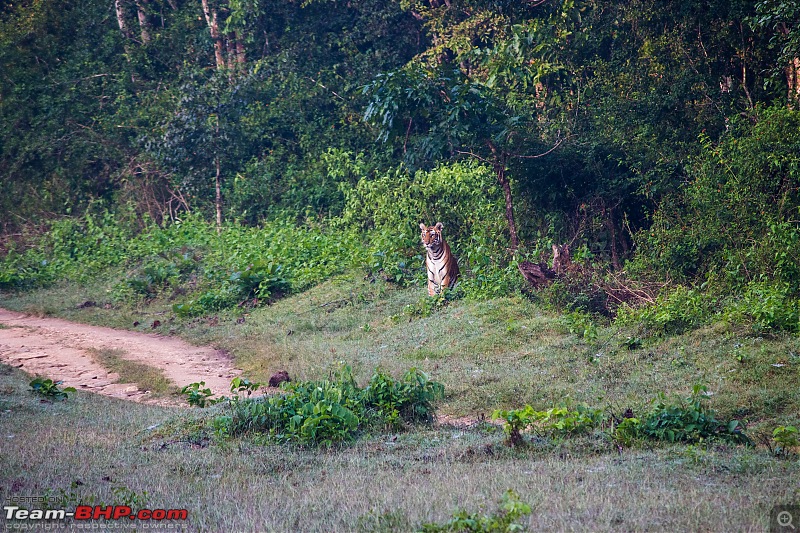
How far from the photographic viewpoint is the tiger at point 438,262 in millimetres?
12008

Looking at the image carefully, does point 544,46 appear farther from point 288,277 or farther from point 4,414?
point 4,414

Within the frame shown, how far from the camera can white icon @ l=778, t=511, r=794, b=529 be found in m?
3.69

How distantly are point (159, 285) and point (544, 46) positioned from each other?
330 inches

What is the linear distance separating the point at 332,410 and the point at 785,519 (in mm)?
3238

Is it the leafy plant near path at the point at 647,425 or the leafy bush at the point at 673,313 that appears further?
the leafy bush at the point at 673,313

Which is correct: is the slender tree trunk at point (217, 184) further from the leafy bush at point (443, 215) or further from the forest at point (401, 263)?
the leafy bush at point (443, 215)

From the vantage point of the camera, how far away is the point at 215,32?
20094mm

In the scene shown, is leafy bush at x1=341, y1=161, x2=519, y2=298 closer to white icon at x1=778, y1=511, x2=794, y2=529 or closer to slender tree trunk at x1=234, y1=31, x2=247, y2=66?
slender tree trunk at x1=234, y1=31, x2=247, y2=66

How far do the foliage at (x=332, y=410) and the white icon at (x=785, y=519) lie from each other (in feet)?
9.91

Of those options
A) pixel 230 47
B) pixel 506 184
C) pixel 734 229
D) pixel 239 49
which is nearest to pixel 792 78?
pixel 734 229

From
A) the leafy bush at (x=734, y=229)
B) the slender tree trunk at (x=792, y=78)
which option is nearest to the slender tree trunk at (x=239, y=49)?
the leafy bush at (x=734, y=229)

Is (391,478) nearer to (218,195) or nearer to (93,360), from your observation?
(93,360)

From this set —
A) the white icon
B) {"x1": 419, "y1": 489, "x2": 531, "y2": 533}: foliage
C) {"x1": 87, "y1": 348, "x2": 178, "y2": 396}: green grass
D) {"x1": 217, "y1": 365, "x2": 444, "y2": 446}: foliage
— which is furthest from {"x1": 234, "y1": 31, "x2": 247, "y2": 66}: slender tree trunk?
the white icon

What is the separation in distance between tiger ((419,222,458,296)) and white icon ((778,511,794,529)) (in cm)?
A: 805
